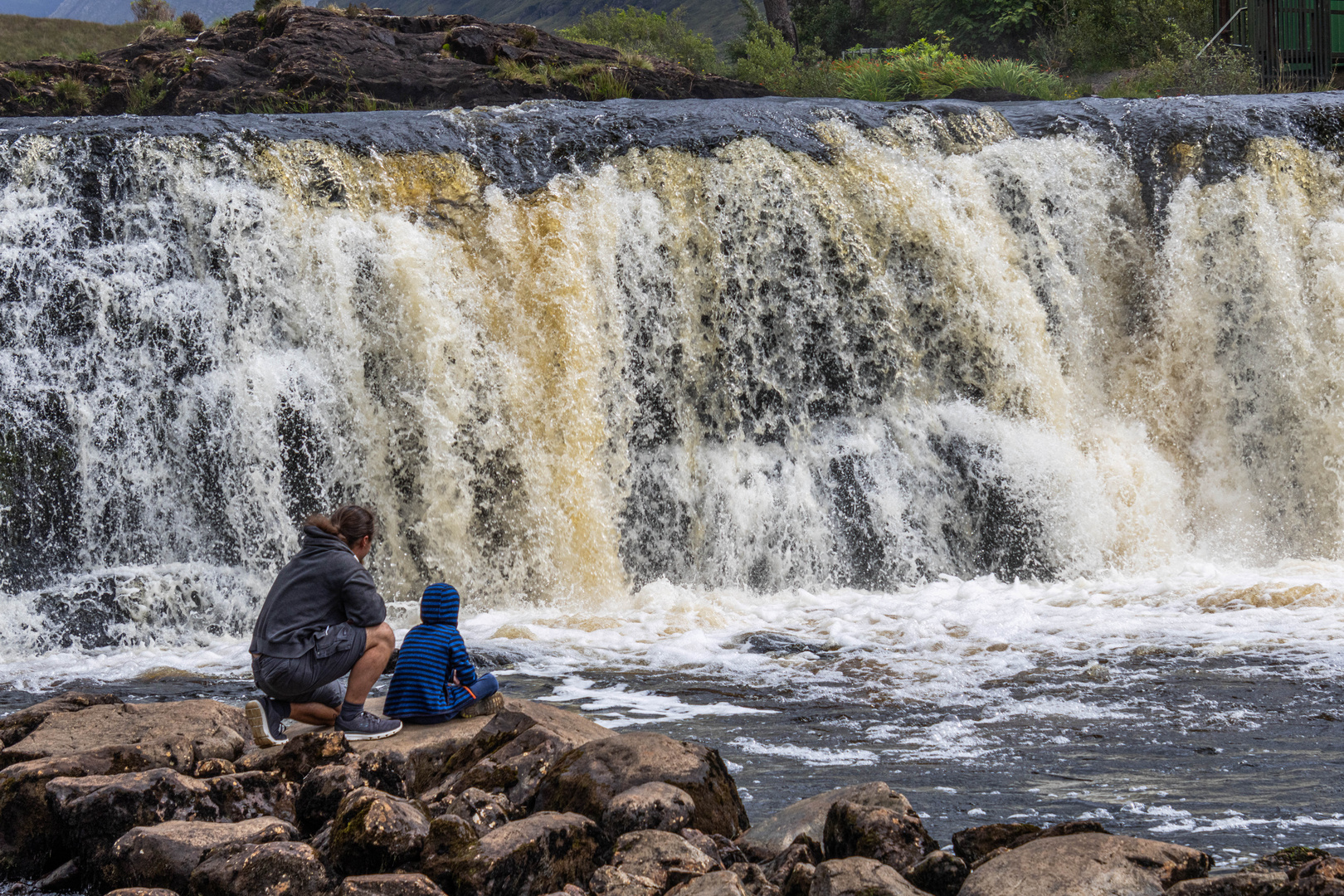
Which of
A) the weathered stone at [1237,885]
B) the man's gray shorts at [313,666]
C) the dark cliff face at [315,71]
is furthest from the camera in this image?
the dark cliff face at [315,71]

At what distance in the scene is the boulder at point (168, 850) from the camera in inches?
160

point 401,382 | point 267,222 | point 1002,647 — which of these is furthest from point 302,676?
point 267,222

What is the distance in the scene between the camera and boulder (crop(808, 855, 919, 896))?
3666 millimetres

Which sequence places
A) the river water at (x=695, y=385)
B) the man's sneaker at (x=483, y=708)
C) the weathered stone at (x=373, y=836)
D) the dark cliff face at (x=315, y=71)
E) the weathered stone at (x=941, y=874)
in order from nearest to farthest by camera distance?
the weathered stone at (x=941, y=874)
the weathered stone at (x=373, y=836)
the man's sneaker at (x=483, y=708)
the river water at (x=695, y=385)
the dark cliff face at (x=315, y=71)

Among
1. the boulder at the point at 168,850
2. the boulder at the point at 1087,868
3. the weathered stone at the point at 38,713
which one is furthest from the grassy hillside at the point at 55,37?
the boulder at the point at 1087,868

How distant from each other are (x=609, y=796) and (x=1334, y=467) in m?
10.6

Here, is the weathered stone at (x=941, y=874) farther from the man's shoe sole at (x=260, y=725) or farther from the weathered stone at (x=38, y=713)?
the weathered stone at (x=38, y=713)

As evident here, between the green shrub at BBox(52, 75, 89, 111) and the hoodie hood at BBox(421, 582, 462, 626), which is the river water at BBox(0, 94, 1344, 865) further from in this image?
the green shrub at BBox(52, 75, 89, 111)

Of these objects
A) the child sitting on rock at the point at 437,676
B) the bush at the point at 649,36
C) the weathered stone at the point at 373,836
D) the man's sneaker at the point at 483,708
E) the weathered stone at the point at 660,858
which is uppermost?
the bush at the point at 649,36

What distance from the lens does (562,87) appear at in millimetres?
18422

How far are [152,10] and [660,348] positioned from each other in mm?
22930

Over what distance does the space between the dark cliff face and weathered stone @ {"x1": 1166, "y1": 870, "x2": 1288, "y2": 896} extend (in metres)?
15.8

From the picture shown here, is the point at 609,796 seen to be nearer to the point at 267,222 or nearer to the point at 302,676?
the point at 302,676

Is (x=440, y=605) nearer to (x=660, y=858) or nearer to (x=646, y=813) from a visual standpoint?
(x=646, y=813)
